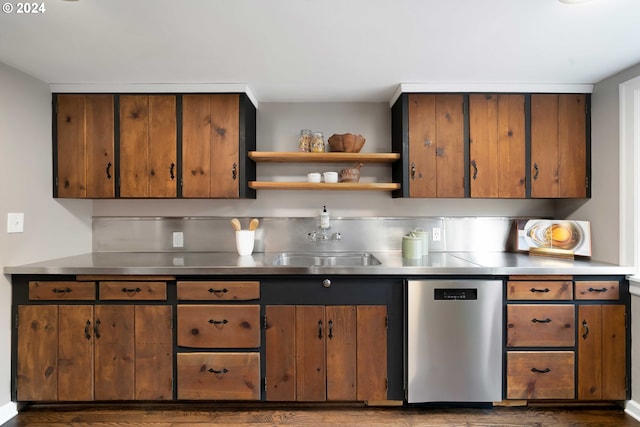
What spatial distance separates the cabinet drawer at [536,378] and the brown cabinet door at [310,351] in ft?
3.89

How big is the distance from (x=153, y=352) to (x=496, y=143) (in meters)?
2.79

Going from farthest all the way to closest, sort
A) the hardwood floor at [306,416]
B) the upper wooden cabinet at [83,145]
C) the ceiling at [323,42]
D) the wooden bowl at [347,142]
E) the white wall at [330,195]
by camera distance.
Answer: the white wall at [330,195] < the wooden bowl at [347,142] < the upper wooden cabinet at [83,145] < the hardwood floor at [306,416] < the ceiling at [323,42]

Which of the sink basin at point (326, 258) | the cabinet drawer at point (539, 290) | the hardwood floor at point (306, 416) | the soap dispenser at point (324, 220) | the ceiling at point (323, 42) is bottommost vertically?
the hardwood floor at point (306, 416)

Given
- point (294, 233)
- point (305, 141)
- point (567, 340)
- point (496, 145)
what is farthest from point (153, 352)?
point (496, 145)

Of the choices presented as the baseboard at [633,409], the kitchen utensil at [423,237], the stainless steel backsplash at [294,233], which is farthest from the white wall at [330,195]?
the baseboard at [633,409]

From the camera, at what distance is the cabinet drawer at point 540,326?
82.8 inches

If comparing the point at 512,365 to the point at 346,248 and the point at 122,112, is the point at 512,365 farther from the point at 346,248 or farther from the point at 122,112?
the point at 122,112

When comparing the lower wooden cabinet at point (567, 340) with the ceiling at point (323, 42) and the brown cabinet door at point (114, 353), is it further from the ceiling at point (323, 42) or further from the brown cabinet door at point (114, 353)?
the brown cabinet door at point (114, 353)

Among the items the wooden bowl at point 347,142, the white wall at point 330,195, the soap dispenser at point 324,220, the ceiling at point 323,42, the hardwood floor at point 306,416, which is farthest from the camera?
the white wall at point 330,195

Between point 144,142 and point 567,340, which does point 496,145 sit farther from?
point 144,142

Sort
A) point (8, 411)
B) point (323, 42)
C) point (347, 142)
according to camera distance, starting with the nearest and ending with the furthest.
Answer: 1. point (323, 42)
2. point (8, 411)
3. point (347, 142)

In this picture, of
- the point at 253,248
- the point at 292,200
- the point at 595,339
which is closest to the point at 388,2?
the point at 292,200

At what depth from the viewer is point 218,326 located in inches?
83.3

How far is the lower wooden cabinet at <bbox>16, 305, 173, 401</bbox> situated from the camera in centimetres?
211
